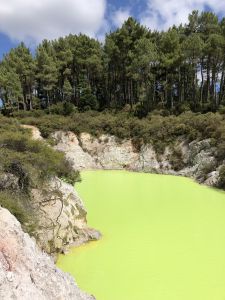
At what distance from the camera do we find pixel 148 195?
762 inches

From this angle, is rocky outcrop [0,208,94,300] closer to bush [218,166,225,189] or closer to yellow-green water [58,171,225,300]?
yellow-green water [58,171,225,300]

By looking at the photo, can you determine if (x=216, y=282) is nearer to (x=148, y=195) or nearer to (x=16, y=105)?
(x=148, y=195)

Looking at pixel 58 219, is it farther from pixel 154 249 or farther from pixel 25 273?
pixel 25 273

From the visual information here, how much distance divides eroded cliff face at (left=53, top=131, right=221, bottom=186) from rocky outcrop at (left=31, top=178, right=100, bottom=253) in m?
11.8

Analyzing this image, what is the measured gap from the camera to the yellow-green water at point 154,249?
8555 mm

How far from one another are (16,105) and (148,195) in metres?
37.1

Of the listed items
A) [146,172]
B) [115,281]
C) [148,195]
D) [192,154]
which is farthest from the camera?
[146,172]

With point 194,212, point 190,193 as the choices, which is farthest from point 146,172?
point 194,212

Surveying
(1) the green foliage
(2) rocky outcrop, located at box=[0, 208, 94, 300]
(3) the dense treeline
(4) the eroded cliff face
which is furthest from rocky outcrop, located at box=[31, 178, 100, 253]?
(1) the green foliage

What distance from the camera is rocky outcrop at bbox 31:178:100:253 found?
427 inches

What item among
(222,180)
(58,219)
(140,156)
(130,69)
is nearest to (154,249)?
(58,219)

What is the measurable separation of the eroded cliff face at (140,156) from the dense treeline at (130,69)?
755 centimetres

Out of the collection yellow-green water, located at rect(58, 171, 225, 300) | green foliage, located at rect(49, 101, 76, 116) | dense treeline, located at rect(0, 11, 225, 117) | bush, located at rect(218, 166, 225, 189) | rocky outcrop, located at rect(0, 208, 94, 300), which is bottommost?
yellow-green water, located at rect(58, 171, 225, 300)

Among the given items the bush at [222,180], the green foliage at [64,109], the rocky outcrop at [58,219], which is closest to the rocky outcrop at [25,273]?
the rocky outcrop at [58,219]
